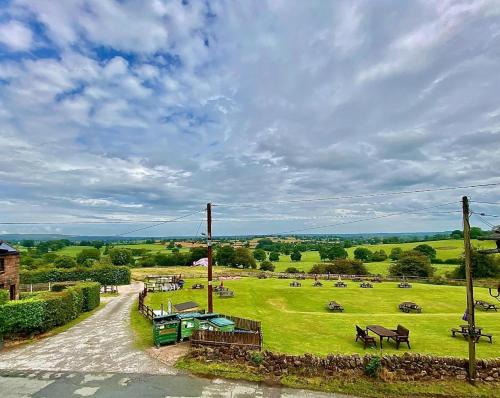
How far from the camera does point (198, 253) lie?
387 feet

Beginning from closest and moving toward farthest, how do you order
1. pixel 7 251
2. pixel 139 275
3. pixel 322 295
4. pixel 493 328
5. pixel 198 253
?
pixel 493 328 < pixel 7 251 < pixel 322 295 < pixel 139 275 < pixel 198 253

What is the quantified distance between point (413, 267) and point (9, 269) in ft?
259

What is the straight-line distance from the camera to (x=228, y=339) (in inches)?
747

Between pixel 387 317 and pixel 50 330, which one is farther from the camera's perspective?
pixel 387 317

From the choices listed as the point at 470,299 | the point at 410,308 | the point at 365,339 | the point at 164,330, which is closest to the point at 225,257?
the point at 410,308

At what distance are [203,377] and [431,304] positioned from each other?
30.2 metres

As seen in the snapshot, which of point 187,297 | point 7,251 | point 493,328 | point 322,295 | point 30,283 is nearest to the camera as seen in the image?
point 493,328

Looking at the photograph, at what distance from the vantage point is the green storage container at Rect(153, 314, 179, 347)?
69.0 feet

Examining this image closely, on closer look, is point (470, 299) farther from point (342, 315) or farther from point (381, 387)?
point (342, 315)

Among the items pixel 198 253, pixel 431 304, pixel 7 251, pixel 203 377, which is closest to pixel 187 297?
pixel 7 251

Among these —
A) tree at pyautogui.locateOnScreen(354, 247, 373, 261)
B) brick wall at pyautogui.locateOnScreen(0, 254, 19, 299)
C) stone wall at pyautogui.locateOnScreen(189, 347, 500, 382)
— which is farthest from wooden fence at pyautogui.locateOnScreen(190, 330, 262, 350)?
tree at pyautogui.locateOnScreen(354, 247, 373, 261)

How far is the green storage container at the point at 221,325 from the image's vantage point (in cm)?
2062

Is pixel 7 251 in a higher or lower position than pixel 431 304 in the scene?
higher

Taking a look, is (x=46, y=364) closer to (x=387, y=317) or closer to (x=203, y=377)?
(x=203, y=377)
